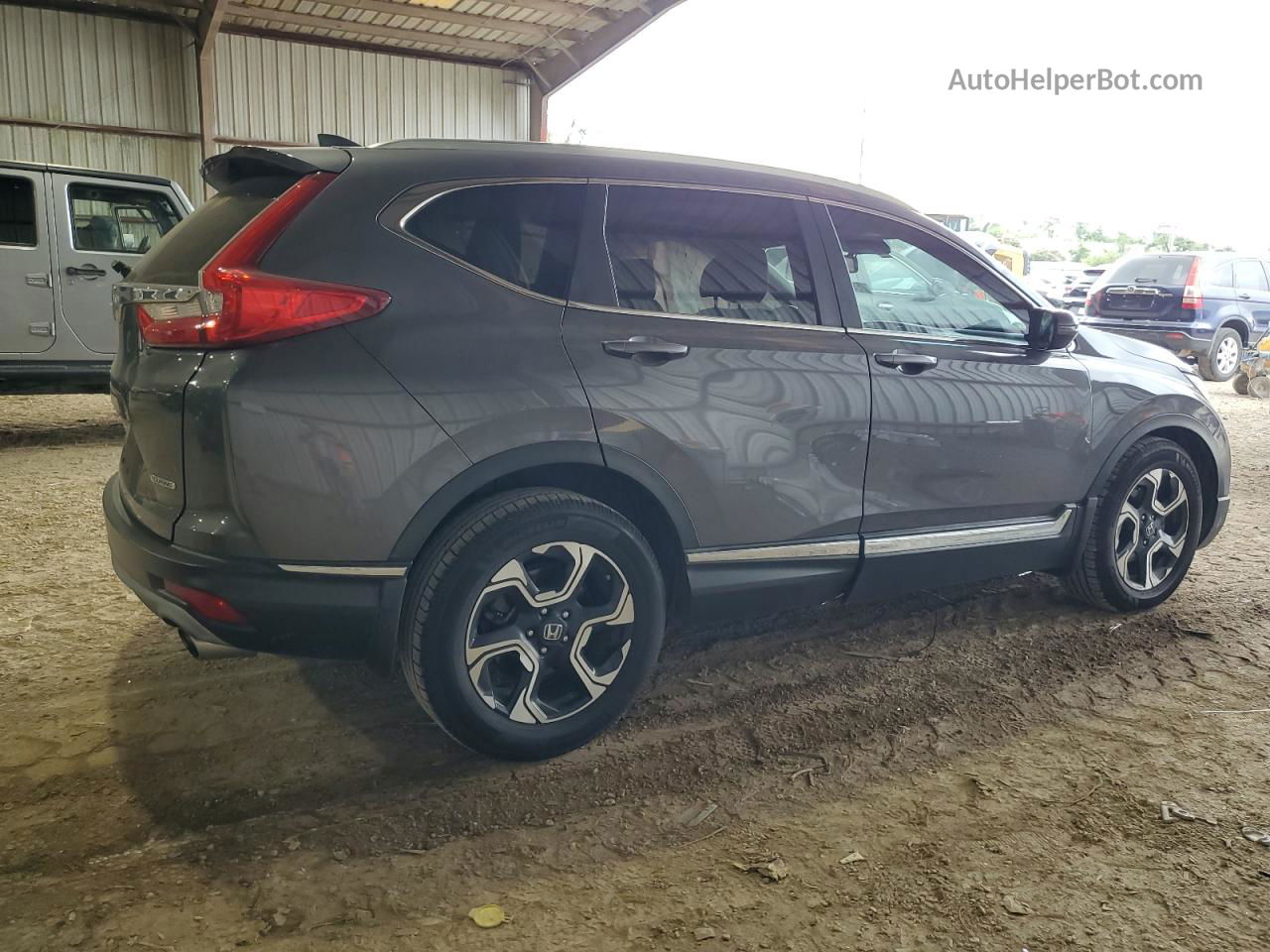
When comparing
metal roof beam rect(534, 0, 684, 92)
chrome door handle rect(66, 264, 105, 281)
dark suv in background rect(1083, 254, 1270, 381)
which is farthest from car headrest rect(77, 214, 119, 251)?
dark suv in background rect(1083, 254, 1270, 381)

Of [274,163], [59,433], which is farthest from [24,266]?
[274,163]

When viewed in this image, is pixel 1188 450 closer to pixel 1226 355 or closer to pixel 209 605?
pixel 209 605

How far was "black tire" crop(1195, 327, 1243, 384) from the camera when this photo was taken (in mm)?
13555

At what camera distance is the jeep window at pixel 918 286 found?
11.3 feet

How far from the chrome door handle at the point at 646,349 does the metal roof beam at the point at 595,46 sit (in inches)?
533

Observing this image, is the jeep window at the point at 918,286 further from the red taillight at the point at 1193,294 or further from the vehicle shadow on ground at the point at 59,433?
the red taillight at the point at 1193,294

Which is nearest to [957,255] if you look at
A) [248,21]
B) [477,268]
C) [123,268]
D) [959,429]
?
[959,429]

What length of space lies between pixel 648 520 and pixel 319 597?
40.1 inches

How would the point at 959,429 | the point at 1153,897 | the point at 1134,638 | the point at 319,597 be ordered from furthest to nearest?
1. the point at 1134,638
2. the point at 959,429
3. the point at 319,597
4. the point at 1153,897

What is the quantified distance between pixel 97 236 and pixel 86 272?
0.33m

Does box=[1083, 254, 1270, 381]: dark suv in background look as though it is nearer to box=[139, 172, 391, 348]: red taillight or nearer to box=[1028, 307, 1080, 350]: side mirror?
box=[1028, 307, 1080, 350]: side mirror

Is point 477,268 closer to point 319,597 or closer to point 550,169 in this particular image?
point 550,169

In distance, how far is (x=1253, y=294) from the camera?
1379cm

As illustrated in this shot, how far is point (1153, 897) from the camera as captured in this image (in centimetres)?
233
